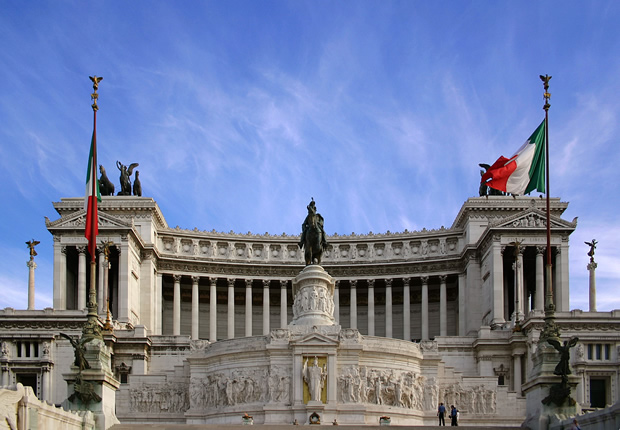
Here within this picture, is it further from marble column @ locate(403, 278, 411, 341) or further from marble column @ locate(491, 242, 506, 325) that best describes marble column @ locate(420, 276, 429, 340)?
marble column @ locate(491, 242, 506, 325)

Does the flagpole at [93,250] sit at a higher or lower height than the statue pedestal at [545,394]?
higher

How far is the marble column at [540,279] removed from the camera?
90812 millimetres

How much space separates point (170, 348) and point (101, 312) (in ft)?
28.6

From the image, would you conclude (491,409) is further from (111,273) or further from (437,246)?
(111,273)

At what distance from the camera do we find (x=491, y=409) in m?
67.6

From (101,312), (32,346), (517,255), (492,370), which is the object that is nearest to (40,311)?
(32,346)

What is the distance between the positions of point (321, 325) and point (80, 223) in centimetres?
3699

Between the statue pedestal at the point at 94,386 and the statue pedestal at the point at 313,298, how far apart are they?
2201 centimetres

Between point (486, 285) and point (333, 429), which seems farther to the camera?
point (486, 285)

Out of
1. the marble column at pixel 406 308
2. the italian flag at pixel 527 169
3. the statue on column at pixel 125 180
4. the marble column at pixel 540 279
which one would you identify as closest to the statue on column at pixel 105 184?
the statue on column at pixel 125 180

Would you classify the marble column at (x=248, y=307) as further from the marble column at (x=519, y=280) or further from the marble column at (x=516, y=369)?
the marble column at (x=516, y=369)

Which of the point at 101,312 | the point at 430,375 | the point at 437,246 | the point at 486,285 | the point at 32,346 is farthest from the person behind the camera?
the point at 437,246

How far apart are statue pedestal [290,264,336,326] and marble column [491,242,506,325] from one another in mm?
27447

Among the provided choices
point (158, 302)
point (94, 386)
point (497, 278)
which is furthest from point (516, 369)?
point (94, 386)
